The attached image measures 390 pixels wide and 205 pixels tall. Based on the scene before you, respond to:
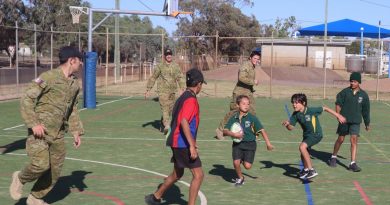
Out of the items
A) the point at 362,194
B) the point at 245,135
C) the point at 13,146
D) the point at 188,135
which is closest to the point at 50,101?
the point at 188,135

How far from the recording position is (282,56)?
188ft

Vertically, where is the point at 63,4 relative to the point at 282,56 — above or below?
above

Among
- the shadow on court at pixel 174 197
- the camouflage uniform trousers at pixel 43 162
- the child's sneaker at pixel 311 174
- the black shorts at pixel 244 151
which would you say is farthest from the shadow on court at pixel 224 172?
the camouflage uniform trousers at pixel 43 162

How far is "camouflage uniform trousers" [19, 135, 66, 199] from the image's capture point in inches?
254

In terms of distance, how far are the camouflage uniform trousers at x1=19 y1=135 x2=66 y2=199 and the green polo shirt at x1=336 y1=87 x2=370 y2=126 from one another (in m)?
5.19

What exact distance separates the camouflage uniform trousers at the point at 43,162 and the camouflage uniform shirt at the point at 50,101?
12cm

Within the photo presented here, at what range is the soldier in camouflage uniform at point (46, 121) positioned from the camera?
6.35 metres

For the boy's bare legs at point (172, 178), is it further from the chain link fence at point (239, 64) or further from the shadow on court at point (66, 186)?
the chain link fence at point (239, 64)

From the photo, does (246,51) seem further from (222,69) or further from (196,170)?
(196,170)

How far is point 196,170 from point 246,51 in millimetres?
68404

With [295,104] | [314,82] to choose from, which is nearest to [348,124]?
[295,104]

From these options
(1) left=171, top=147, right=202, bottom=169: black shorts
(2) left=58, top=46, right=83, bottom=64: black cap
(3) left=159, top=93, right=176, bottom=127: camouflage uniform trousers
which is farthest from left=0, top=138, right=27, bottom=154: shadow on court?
(1) left=171, top=147, right=202, bottom=169: black shorts

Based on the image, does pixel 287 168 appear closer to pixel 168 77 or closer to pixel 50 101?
pixel 168 77

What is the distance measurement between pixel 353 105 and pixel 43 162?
18.2 ft
